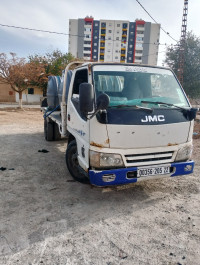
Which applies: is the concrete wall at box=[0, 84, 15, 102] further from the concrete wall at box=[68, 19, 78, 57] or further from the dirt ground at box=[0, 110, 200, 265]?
the concrete wall at box=[68, 19, 78, 57]

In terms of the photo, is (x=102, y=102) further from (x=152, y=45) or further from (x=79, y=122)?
(x=152, y=45)

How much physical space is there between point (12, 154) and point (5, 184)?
2053 mm

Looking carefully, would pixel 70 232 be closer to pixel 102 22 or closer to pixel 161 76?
pixel 161 76

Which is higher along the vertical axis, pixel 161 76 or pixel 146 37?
pixel 146 37

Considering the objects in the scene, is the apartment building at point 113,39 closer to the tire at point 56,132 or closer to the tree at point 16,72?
the tree at point 16,72

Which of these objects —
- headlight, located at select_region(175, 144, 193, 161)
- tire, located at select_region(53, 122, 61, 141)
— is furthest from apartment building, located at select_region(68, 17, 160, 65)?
headlight, located at select_region(175, 144, 193, 161)

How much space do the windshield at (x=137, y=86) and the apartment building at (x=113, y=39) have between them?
69.3 meters

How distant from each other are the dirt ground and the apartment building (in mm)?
69822

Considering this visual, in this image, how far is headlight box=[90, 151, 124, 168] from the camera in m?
3.05

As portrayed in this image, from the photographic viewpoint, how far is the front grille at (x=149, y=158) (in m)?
3.15

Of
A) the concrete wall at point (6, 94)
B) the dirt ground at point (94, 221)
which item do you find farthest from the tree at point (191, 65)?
the dirt ground at point (94, 221)

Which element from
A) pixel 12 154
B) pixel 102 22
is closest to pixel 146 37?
pixel 102 22

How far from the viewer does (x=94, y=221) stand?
2951 millimetres

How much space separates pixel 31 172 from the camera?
472cm
